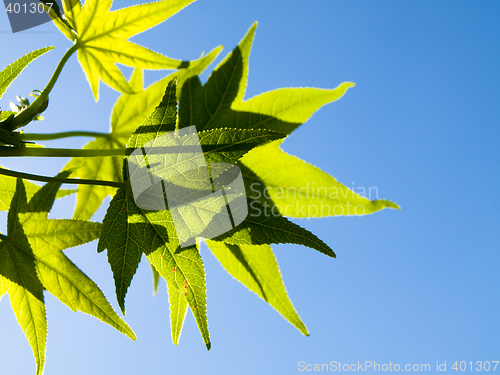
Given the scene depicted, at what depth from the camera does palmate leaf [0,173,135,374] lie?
1116 millimetres

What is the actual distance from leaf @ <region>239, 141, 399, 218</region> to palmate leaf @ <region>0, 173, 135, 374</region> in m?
0.57

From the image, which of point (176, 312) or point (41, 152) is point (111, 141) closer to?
point (41, 152)

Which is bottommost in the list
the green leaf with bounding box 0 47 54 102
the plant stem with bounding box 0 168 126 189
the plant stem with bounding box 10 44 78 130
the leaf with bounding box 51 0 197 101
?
the plant stem with bounding box 0 168 126 189

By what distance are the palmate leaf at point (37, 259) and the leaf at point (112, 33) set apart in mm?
471

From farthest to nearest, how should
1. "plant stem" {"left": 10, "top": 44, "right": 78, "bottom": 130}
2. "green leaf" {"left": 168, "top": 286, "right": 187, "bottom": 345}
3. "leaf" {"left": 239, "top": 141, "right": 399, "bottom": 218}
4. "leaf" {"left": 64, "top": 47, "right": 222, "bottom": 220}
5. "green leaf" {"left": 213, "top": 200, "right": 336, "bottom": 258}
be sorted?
"leaf" {"left": 64, "top": 47, "right": 222, "bottom": 220} → "leaf" {"left": 239, "top": 141, "right": 399, "bottom": 218} → "green leaf" {"left": 168, "top": 286, "right": 187, "bottom": 345} → "plant stem" {"left": 10, "top": 44, "right": 78, "bottom": 130} → "green leaf" {"left": 213, "top": 200, "right": 336, "bottom": 258}

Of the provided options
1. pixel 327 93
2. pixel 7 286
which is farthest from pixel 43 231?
pixel 327 93

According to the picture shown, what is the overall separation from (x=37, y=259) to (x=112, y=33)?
0.82 meters

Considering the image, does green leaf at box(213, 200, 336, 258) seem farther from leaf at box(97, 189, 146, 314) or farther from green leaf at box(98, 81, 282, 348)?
leaf at box(97, 189, 146, 314)

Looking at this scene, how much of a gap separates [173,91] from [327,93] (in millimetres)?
641

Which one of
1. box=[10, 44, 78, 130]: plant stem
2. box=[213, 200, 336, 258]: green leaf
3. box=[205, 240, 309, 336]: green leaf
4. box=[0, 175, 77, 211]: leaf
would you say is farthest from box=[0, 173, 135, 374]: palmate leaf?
box=[213, 200, 336, 258]: green leaf

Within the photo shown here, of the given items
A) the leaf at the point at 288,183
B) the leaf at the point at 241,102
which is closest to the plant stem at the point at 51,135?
the leaf at the point at 241,102

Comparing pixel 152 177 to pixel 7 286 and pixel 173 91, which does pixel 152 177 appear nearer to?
pixel 173 91

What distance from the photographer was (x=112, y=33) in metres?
1.18

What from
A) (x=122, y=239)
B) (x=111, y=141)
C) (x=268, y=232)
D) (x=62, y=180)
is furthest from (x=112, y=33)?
A: (x=268, y=232)
